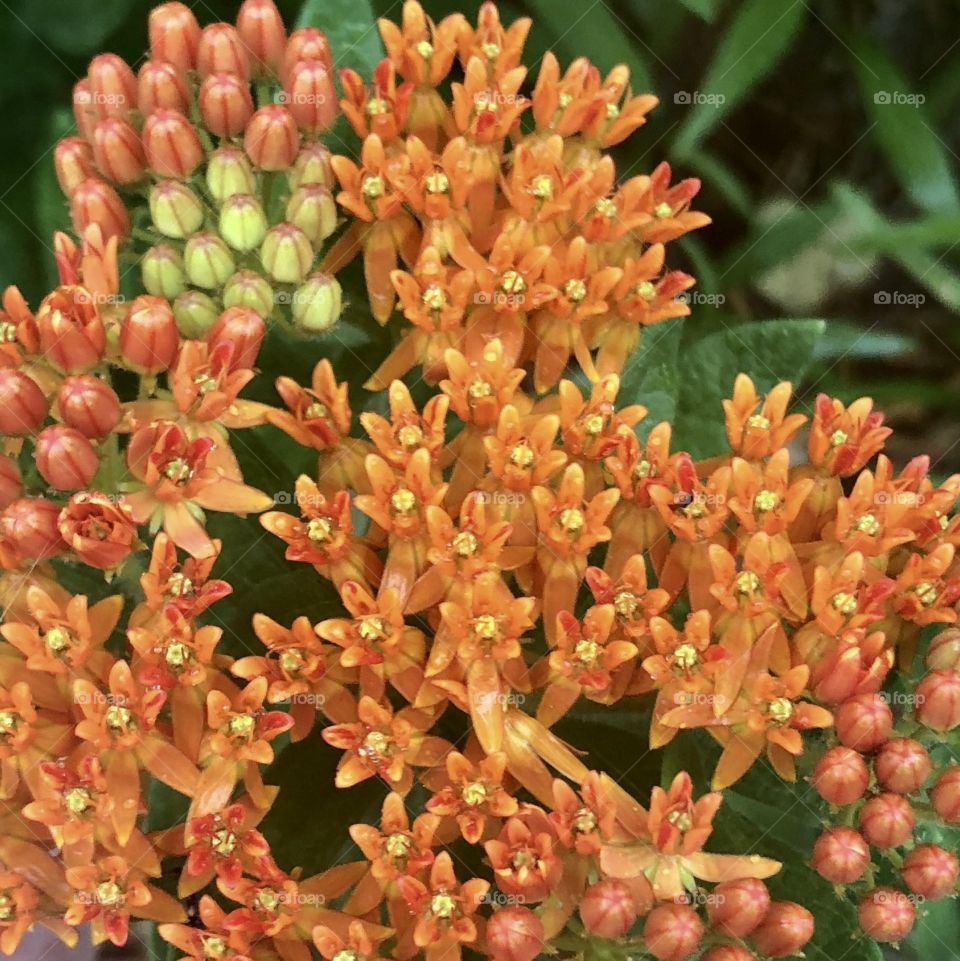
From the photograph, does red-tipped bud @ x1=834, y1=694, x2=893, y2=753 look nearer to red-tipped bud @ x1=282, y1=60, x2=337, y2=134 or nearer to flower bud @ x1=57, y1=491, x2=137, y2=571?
flower bud @ x1=57, y1=491, x2=137, y2=571

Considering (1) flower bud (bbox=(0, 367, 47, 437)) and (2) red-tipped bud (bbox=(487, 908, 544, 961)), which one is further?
(1) flower bud (bbox=(0, 367, 47, 437))

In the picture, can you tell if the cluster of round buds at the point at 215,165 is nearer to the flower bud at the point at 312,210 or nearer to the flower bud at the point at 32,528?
the flower bud at the point at 312,210

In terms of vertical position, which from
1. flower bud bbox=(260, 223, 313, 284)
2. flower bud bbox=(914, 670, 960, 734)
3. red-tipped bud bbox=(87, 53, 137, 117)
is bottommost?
red-tipped bud bbox=(87, 53, 137, 117)

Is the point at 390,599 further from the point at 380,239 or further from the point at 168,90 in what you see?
the point at 168,90

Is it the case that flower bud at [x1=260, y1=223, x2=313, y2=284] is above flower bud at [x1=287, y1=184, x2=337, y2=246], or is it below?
below

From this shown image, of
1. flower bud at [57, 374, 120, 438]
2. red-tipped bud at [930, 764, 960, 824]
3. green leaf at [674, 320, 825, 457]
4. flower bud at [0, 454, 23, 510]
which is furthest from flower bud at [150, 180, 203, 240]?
red-tipped bud at [930, 764, 960, 824]

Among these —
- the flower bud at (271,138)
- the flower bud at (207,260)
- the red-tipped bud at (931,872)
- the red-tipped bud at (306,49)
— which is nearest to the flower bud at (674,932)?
the red-tipped bud at (931,872)

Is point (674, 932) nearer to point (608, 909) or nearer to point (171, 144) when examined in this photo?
point (608, 909)
